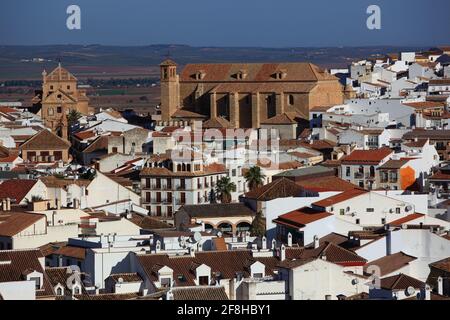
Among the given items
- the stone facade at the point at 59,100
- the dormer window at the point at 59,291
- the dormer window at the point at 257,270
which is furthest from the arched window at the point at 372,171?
the stone facade at the point at 59,100

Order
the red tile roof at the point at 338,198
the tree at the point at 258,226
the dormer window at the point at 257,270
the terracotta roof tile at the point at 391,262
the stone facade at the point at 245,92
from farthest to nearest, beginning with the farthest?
the stone facade at the point at 245,92
the tree at the point at 258,226
the red tile roof at the point at 338,198
the terracotta roof tile at the point at 391,262
the dormer window at the point at 257,270

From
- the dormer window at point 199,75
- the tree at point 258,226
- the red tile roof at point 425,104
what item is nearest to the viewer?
the tree at point 258,226

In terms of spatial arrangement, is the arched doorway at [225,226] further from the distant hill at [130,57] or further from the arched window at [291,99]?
the distant hill at [130,57]

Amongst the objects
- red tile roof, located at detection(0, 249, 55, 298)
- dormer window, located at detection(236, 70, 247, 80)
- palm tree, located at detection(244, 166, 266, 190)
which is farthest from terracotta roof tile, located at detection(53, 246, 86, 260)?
dormer window, located at detection(236, 70, 247, 80)

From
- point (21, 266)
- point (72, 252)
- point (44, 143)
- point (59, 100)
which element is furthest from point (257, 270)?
point (59, 100)

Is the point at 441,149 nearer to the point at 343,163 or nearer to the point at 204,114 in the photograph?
the point at 343,163

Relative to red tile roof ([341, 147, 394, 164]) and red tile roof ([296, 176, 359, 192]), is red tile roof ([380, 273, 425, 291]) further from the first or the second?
red tile roof ([341, 147, 394, 164])
